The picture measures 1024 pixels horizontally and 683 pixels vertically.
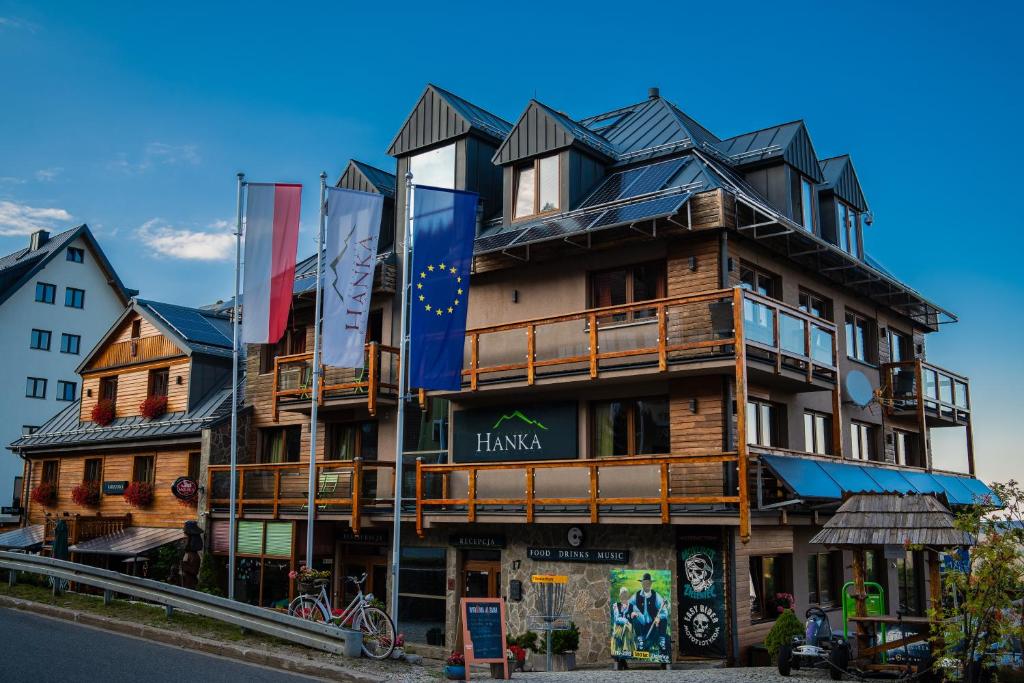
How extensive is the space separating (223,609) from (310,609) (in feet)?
8.44

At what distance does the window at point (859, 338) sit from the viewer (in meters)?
27.2

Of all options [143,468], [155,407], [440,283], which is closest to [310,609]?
[440,283]

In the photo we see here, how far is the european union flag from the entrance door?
5.20 m

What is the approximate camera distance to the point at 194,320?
34.7m

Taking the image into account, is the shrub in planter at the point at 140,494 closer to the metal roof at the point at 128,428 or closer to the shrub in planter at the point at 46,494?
the metal roof at the point at 128,428

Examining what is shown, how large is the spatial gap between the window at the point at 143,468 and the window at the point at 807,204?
70.2 ft

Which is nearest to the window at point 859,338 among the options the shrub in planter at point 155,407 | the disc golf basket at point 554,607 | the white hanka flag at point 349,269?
the disc golf basket at point 554,607

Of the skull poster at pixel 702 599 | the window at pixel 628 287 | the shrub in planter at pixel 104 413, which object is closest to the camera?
the skull poster at pixel 702 599

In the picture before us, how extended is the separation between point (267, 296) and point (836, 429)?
44.9 feet

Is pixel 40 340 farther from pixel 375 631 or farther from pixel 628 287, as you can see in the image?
pixel 375 631

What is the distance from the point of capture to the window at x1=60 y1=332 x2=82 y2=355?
49.8 meters

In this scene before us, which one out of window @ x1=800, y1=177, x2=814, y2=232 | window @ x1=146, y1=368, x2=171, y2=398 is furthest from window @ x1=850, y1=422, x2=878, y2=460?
window @ x1=146, y1=368, x2=171, y2=398

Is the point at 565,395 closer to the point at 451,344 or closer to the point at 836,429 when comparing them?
the point at 451,344

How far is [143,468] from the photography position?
106 feet
